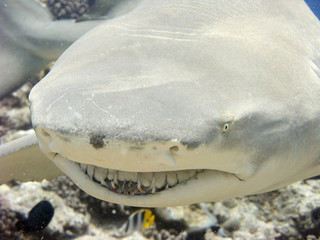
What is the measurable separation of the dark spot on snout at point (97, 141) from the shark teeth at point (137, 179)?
345 millimetres

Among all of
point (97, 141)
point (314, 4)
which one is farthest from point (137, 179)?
point (314, 4)

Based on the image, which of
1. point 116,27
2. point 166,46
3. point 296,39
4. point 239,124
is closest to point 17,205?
point 116,27

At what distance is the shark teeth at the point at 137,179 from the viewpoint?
159cm

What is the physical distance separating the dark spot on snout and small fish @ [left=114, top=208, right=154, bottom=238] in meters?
2.00

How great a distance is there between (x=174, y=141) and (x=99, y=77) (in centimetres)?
52

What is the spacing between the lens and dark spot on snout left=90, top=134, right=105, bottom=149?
1269 millimetres

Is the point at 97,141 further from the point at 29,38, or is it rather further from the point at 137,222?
the point at 29,38

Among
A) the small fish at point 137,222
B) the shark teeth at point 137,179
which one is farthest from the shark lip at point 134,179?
the small fish at point 137,222

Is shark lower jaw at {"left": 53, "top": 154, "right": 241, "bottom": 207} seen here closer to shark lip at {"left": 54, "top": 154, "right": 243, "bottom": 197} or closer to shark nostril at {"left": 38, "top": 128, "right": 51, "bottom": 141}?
shark lip at {"left": 54, "top": 154, "right": 243, "bottom": 197}

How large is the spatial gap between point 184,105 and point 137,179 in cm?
43

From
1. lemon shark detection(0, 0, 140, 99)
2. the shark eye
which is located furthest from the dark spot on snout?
lemon shark detection(0, 0, 140, 99)

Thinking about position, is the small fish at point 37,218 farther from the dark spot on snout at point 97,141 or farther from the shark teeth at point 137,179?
the dark spot on snout at point 97,141

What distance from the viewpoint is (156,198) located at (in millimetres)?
1684

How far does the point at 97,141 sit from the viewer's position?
1.27 meters
